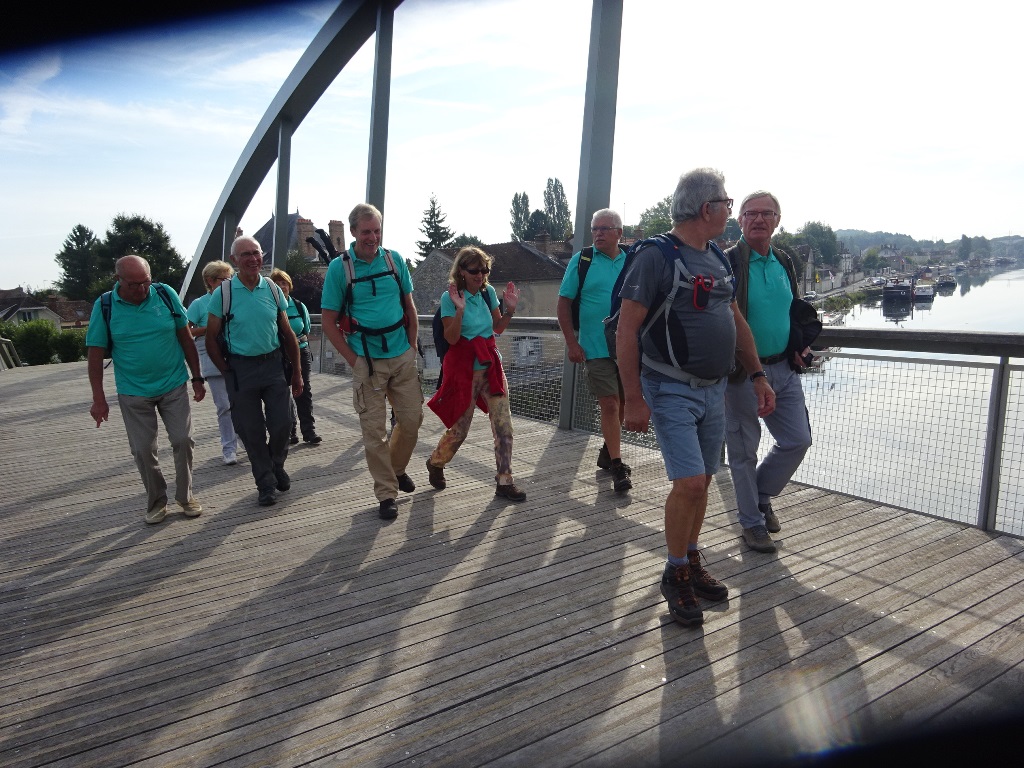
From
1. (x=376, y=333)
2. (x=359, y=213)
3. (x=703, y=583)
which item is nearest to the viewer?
(x=703, y=583)

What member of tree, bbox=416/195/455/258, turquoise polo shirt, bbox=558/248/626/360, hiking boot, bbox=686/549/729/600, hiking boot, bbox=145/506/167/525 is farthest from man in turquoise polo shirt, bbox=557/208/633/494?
tree, bbox=416/195/455/258

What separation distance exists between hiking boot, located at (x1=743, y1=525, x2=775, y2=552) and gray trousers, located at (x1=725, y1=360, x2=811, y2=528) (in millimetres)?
30

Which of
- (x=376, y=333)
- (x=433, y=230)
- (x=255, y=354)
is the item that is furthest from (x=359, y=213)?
(x=433, y=230)

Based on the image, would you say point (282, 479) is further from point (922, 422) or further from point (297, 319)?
point (922, 422)

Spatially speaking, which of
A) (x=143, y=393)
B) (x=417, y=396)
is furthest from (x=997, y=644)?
(x=143, y=393)

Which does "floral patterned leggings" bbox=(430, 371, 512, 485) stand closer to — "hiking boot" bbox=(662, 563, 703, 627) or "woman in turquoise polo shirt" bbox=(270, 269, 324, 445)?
"hiking boot" bbox=(662, 563, 703, 627)

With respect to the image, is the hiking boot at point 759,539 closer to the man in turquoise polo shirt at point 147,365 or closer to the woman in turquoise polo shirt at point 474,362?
the woman in turquoise polo shirt at point 474,362

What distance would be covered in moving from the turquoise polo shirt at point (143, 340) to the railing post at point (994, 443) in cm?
432

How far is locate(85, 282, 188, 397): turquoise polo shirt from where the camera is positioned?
14.2 ft

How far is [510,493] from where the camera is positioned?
183 inches

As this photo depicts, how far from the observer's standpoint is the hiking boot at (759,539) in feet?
11.7

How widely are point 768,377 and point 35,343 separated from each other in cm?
3018

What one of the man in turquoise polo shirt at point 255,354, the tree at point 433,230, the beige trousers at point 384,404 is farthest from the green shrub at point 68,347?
the tree at point 433,230

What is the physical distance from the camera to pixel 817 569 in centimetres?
337
